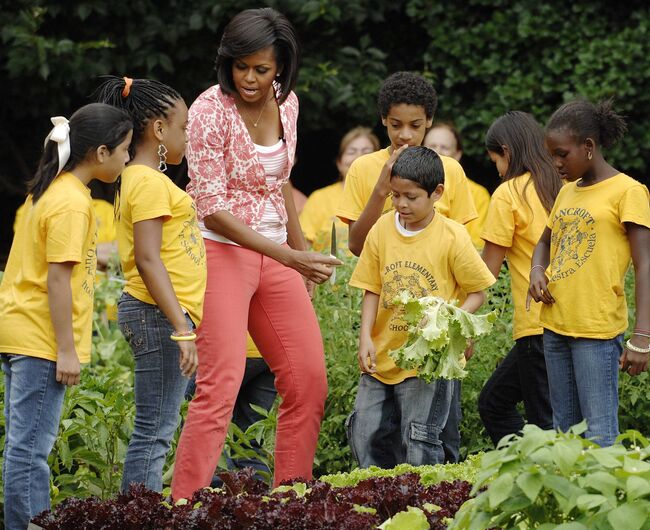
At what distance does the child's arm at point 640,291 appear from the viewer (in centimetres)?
497

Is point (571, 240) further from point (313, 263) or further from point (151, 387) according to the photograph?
point (151, 387)

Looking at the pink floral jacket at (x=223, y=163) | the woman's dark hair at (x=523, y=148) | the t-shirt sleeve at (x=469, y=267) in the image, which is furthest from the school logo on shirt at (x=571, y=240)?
the pink floral jacket at (x=223, y=163)

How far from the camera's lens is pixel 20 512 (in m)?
4.60

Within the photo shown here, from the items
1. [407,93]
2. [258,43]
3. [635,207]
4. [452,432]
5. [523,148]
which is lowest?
[452,432]

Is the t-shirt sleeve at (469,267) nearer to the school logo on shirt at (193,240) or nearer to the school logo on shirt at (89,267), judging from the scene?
the school logo on shirt at (193,240)

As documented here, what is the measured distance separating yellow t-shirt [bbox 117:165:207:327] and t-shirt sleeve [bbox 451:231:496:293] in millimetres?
1052

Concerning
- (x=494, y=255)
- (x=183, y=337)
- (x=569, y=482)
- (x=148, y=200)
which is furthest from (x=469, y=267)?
(x=569, y=482)

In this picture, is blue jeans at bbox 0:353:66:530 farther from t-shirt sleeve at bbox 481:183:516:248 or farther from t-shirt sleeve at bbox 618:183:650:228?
t-shirt sleeve at bbox 618:183:650:228

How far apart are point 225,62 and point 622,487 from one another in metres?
2.85

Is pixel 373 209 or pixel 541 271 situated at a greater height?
pixel 373 209

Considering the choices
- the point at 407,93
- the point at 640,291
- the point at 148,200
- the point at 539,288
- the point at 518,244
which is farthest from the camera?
the point at 518,244

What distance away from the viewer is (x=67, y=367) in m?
4.57

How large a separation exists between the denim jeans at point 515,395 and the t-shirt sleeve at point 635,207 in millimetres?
881

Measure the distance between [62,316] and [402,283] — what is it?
1.44 meters
